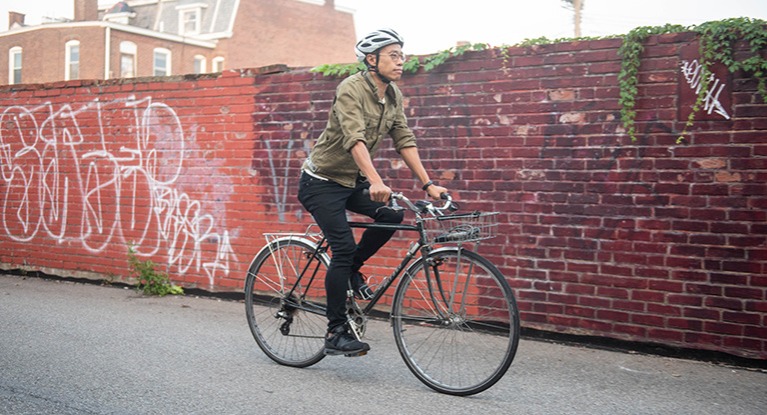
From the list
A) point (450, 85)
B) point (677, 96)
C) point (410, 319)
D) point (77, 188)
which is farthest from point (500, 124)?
point (77, 188)

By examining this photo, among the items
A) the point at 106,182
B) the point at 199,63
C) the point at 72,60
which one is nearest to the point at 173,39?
the point at 199,63

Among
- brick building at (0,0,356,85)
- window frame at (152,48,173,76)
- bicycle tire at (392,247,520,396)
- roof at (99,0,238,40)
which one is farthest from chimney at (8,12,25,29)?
bicycle tire at (392,247,520,396)

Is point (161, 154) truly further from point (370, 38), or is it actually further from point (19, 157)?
point (370, 38)

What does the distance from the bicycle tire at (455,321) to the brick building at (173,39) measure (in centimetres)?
3853

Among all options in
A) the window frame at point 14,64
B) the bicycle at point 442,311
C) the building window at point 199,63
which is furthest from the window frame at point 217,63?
the bicycle at point 442,311

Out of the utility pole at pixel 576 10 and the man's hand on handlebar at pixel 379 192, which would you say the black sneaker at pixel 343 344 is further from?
the utility pole at pixel 576 10

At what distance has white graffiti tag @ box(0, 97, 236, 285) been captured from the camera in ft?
25.2

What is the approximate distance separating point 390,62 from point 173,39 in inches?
1621

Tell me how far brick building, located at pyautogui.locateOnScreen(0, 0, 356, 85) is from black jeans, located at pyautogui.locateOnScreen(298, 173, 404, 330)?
124 ft

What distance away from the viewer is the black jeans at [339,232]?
4.44m

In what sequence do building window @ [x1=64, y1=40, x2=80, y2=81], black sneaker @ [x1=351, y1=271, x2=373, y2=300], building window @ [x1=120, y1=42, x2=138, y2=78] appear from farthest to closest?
1. building window @ [x1=64, y1=40, x2=80, y2=81]
2. building window @ [x1=120, y1=42, x2=138, y2=78]
3. black sneaker @ [x1=351, y1=271, x2=373, y2=300]

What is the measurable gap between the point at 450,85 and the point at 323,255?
2.14 metres

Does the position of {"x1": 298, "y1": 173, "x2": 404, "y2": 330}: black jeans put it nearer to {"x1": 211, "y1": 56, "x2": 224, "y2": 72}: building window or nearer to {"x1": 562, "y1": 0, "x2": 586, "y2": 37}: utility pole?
{"x1": 562, "y1": 0, "x2": 586, "y2": 37}: utility pole

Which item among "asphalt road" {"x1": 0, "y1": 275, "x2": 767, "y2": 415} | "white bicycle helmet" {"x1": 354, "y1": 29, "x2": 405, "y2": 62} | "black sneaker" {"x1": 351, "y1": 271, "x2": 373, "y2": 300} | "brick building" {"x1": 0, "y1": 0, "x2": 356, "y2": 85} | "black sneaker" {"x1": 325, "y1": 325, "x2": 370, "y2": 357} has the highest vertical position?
"brick building" {"x1": 0, "y1": 0, "x2": 356, "y2": 85}
